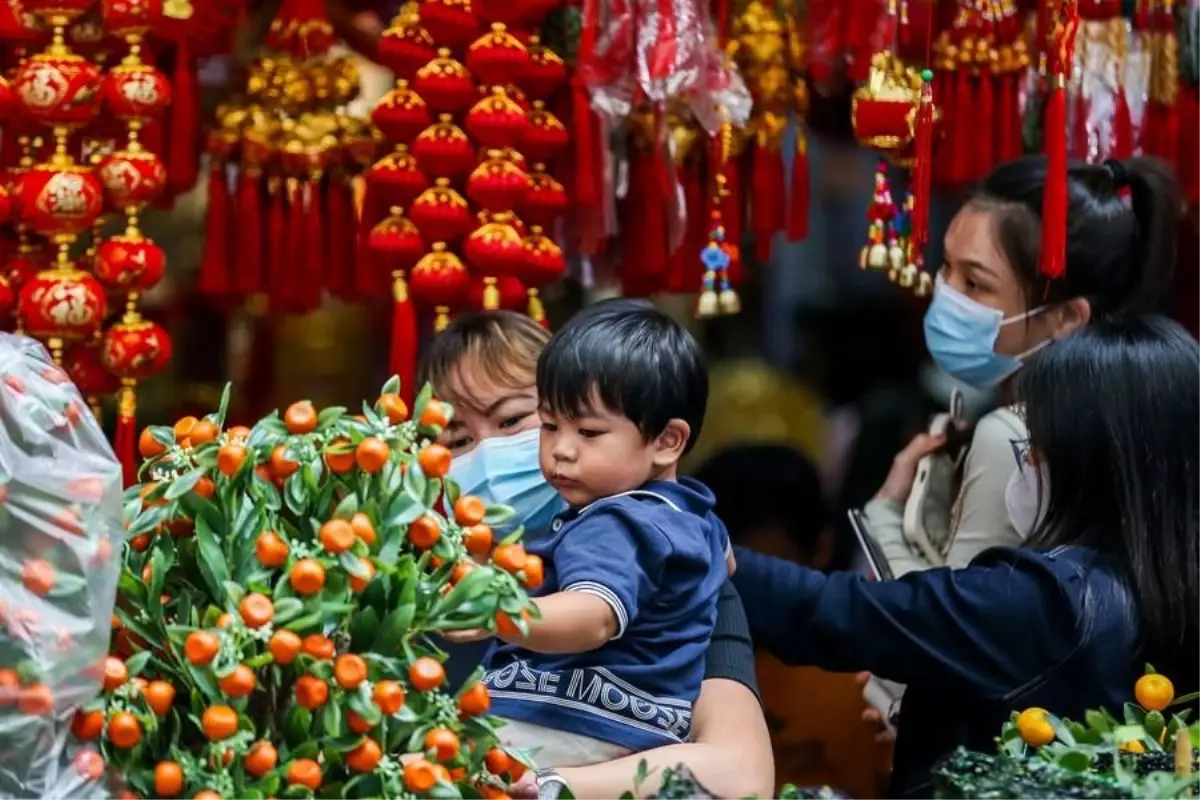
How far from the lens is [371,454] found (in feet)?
4.52

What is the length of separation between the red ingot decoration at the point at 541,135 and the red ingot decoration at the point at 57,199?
557mm

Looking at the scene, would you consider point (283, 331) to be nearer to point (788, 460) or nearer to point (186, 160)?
point (186, 160)

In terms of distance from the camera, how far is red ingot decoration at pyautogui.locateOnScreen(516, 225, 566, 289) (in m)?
2.35

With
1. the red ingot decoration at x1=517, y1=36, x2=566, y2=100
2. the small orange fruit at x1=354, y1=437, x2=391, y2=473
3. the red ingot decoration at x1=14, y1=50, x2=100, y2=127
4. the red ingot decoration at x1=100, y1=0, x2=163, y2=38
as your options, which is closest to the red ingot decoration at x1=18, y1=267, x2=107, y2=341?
the red ingot decoration at x1=14, y1=50, x2=100, y2=127

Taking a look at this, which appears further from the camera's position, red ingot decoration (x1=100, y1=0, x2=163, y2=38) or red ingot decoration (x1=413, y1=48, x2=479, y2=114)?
red ingot decoration (x1=413, y1=48, x2=479, y2=114)

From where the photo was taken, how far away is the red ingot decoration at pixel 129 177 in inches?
86.2

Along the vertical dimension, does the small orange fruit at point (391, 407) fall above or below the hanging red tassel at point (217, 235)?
above

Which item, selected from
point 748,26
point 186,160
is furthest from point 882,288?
point 186,160

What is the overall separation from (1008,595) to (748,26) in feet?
3.44

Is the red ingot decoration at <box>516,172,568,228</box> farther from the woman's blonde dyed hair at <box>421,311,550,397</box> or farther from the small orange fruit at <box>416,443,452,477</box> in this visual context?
the small orange fruit at <box>416,443,452,477</box>

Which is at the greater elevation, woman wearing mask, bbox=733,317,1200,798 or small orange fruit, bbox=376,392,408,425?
small orange fruit, bbox=376,392,408,425

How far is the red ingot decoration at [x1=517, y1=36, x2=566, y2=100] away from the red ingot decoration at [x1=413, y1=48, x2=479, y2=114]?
0.08 m

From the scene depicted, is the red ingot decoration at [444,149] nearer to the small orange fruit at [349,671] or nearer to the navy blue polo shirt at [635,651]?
the navy blue polo shirt at [635,651]

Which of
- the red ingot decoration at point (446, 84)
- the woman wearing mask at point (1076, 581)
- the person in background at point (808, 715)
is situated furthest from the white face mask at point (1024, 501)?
the red ingot decoration at point (446, 84)
